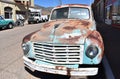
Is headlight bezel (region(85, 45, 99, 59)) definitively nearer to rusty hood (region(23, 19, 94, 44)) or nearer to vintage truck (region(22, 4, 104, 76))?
vintage truck (region(22, 4, 104, 76))

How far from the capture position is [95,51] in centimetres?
506

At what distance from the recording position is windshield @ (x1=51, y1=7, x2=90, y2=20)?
750cm

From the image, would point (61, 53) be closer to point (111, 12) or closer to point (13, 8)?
point (111, 12)

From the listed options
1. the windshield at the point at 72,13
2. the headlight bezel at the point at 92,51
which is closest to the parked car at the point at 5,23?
the windshield at the point at 72,13

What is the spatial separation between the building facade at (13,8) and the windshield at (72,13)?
1158 inches

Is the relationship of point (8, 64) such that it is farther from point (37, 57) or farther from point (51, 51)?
point (51, 51)

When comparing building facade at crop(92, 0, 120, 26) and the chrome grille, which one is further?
building facade at crop(92, 0, 120, 26)

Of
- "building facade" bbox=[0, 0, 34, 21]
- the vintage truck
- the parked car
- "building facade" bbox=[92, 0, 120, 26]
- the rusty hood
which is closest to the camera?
the vintage truck

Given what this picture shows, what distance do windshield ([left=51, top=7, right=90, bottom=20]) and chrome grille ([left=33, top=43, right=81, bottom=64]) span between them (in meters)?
2.56

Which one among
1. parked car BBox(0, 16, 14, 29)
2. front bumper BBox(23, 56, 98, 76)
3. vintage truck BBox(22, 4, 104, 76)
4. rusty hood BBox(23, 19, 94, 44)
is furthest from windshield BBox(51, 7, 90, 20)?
parked car BBox(0, 16, 14, 29)

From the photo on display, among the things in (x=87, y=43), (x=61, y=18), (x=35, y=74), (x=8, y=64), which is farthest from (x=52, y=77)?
(x=61, y=18)

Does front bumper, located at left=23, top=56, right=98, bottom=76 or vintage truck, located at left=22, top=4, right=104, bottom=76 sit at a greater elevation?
vintage truck, located at left=22, top=4, right=104, bottom=76

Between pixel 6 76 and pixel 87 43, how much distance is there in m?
2.40

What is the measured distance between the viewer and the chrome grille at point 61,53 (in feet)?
16.5
